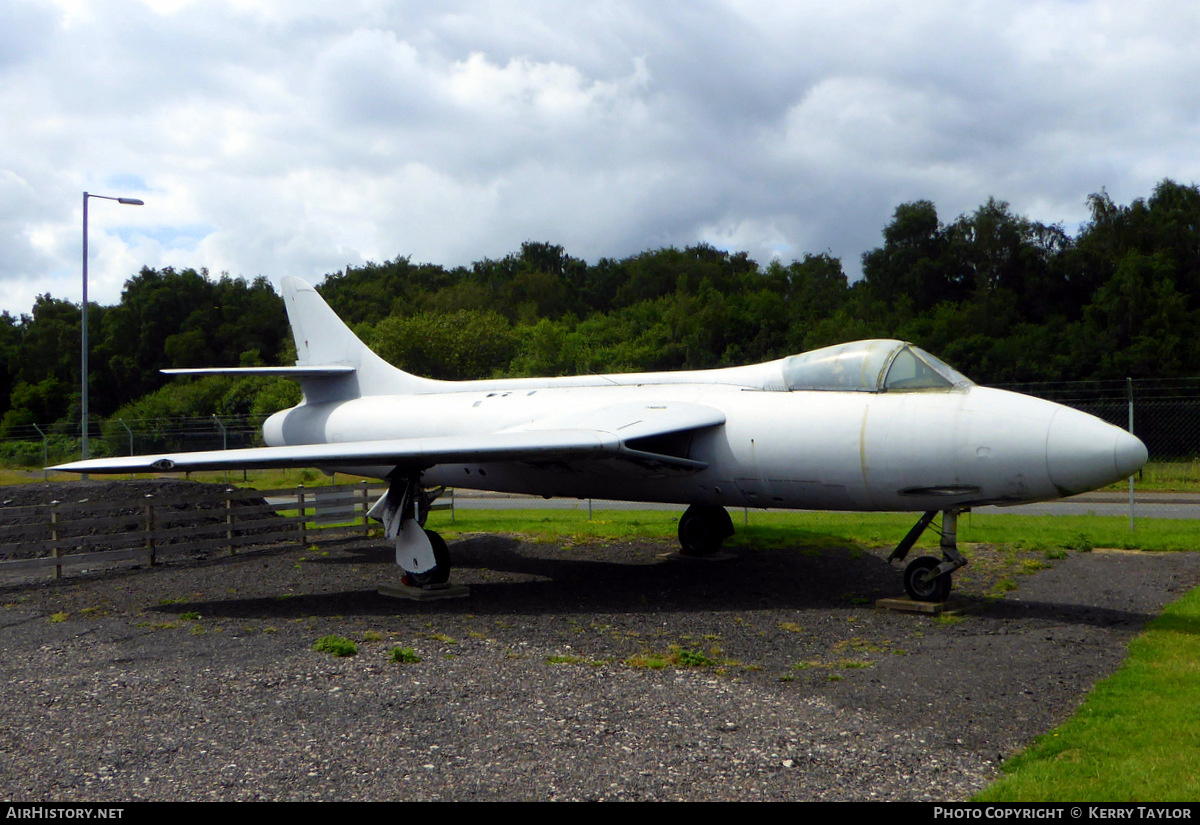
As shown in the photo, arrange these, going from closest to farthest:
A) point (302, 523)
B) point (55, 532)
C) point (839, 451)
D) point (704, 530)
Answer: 1. point (839, 451)
2. point (55, 532)
3. point (704, 530)
4. point (302, 523)

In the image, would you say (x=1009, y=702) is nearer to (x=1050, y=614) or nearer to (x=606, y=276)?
(x=1050, y=614)

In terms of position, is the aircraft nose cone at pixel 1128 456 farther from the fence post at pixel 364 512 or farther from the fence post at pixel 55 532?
the fence post at pixel 55 532

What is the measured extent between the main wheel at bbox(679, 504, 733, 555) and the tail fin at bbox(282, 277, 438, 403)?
15.4 feet

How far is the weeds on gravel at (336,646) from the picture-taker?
7.83m

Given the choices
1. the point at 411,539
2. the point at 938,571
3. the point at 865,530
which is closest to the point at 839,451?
the point at 938,571

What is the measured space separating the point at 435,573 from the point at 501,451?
2.06 metres

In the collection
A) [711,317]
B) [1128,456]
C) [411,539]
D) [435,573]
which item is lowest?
[435,573]

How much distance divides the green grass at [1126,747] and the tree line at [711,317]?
30.9 m

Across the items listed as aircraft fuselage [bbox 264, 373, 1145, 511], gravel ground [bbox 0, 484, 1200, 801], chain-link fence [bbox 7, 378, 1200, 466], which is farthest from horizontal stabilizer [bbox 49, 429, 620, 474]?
chain-link fence [bbox 7, 378, 1200, 466]

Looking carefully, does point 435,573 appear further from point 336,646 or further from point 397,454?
point 336,646

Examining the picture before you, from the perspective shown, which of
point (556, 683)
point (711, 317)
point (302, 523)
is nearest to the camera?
point (556, 683)

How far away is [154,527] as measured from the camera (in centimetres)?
1316

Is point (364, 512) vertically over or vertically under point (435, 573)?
over

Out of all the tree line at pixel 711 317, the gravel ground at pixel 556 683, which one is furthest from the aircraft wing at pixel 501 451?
Result: the tree line at pixel 711 317
